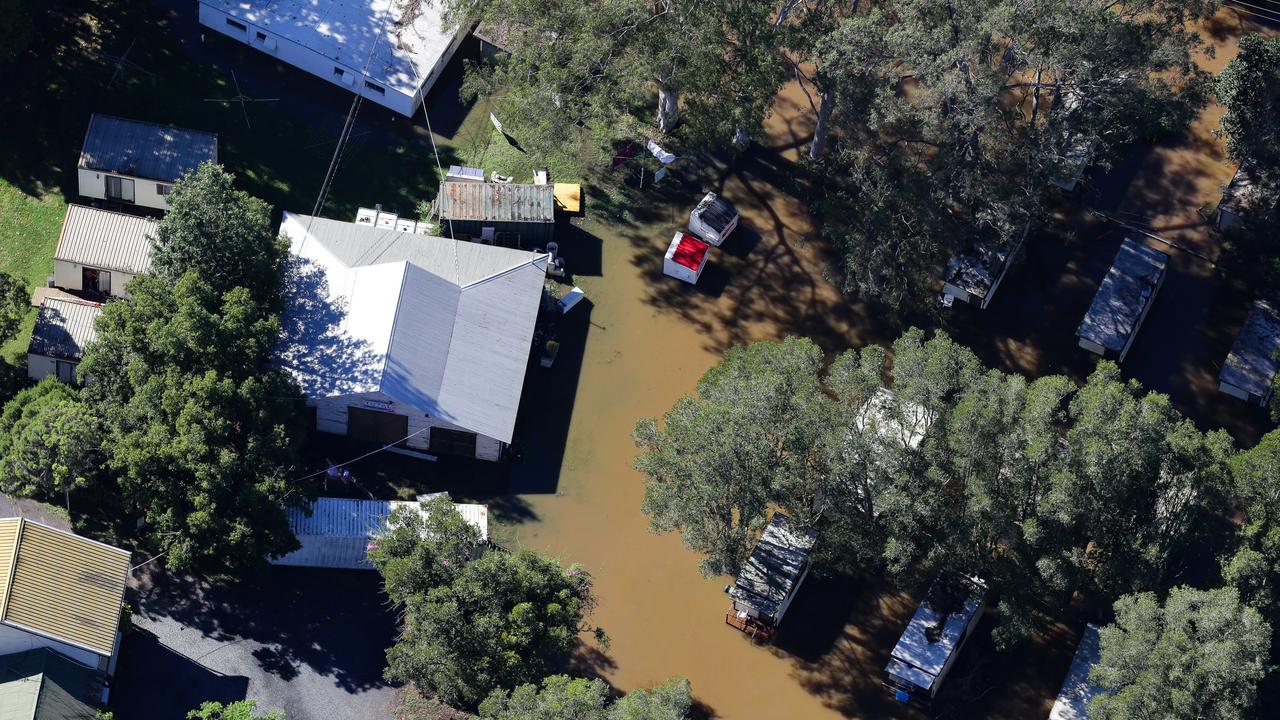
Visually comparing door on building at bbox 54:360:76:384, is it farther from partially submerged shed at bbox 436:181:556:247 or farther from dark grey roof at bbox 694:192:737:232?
dark grey roof at bbox 694:192:737:232

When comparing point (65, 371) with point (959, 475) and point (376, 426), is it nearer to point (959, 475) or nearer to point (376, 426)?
point (376, 426)

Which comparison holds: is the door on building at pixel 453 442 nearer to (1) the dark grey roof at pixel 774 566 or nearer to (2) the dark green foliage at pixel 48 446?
(1) the dark grey roof at pixel 774 566

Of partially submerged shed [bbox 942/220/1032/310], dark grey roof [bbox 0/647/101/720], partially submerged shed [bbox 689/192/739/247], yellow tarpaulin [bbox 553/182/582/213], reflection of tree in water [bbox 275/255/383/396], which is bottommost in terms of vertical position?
dark grey roof [bbox 0/647/101/720]

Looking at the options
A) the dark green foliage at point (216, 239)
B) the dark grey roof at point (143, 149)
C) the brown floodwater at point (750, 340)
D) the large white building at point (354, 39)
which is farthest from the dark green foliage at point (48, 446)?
the large white building at point (354, 39)

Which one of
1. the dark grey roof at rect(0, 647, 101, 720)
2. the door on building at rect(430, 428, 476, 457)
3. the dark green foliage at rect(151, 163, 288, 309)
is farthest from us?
the door on building at rect(430, 428, 476, 457)

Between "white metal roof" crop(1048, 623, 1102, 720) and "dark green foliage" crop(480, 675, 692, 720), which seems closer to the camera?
"dark green foliage" crop(480, 675, 692, 720)

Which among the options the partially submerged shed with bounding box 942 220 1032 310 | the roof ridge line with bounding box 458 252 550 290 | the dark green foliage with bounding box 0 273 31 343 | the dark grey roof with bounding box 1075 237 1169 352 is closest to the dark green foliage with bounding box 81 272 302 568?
the dark green foliage with bounding box 0 273 31 343
